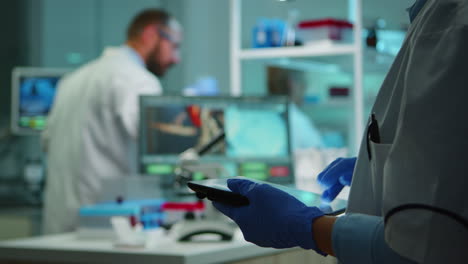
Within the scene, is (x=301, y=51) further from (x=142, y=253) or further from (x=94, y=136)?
(x=142, y=253)

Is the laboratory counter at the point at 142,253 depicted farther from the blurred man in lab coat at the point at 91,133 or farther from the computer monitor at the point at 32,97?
the computer monitor at the point at 32,97

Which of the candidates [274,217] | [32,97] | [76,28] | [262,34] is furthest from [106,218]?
[76,28]

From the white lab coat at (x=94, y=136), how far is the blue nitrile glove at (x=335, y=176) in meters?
1.97

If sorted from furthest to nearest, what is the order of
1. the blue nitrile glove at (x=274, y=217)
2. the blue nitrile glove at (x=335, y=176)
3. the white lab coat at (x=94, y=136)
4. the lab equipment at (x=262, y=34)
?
the lab equipment at (x=262, y=34) → the white lab coat at (x=94, y=136) → the blue nitrile glove at (x=335, y=176) → the blue nitrile glove at (x=274, y=217)

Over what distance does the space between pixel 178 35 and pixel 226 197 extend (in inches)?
113

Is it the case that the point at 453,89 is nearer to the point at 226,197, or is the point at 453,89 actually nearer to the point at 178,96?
the point at 226,197

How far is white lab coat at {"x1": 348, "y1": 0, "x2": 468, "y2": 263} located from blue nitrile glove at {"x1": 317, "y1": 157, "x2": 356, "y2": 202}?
49 cm

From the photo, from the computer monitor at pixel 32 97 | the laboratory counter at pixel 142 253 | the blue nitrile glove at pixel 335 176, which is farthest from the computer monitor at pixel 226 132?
the computer monitor at pixel 32 97

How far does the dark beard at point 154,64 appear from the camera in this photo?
3949mm

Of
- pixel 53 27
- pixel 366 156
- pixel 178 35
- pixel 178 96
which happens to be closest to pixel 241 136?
pixel 178 96

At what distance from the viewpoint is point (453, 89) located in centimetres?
102

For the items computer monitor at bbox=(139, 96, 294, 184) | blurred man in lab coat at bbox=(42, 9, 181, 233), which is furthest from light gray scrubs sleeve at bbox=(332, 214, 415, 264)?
blurred man in lab coat at bbox=(42, 9, 181, 233)

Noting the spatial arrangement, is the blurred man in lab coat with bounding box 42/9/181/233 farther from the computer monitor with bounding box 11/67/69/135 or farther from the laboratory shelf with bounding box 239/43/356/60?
the computer monitor with bounding box 11/67/69/135

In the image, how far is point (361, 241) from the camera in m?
1.13
